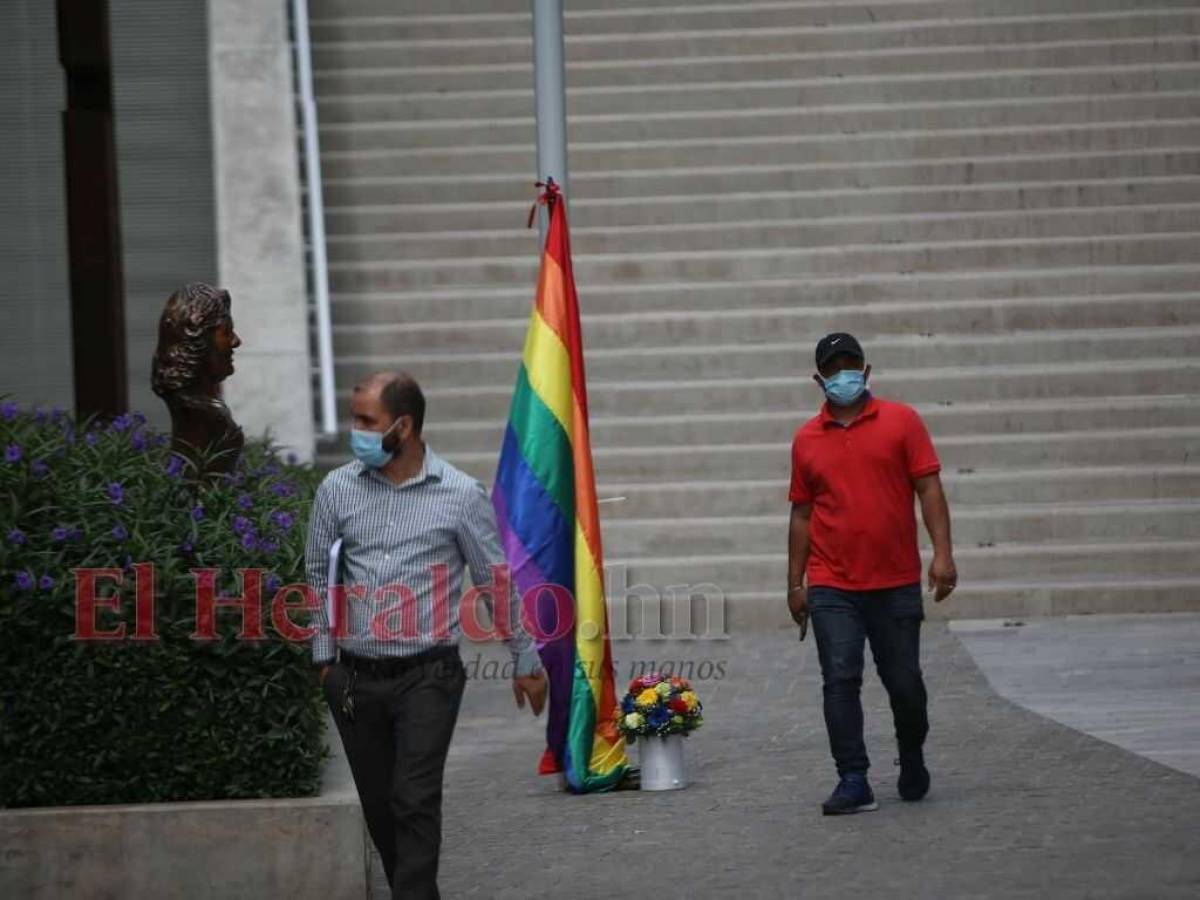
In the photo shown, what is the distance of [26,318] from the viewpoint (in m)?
17.4

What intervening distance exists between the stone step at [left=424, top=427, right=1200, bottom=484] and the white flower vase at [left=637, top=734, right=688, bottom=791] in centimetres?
537

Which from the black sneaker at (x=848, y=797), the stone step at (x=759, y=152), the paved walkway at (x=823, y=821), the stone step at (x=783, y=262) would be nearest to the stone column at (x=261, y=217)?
the stone step at (x=783, y=262)

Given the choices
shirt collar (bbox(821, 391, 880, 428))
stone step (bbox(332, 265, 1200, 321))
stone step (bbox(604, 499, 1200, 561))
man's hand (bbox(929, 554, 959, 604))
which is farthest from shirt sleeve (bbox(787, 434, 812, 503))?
stone step (bbox(332, 265, 1200, 321))

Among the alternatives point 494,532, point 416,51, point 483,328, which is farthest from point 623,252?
point 494,532

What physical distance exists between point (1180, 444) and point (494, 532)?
843 cm

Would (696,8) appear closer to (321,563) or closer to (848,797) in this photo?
(848,797)

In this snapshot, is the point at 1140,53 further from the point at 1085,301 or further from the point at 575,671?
the point at 575,671

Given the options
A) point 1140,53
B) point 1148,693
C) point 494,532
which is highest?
point 1140,53

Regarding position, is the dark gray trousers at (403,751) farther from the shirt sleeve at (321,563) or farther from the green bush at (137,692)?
the green bush at (137,692)

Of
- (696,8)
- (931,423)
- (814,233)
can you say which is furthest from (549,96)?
(696,8)

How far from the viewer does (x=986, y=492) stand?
45.4 feet

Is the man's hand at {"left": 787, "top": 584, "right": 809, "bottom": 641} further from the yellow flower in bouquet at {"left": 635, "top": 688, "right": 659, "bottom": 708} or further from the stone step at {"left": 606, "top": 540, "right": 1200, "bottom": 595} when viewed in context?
the stone step at {"left": 606, "top": 540, "right": 1200, "bottom": 595}

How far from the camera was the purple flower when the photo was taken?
798cm

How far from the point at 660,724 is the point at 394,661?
2.53 metres
